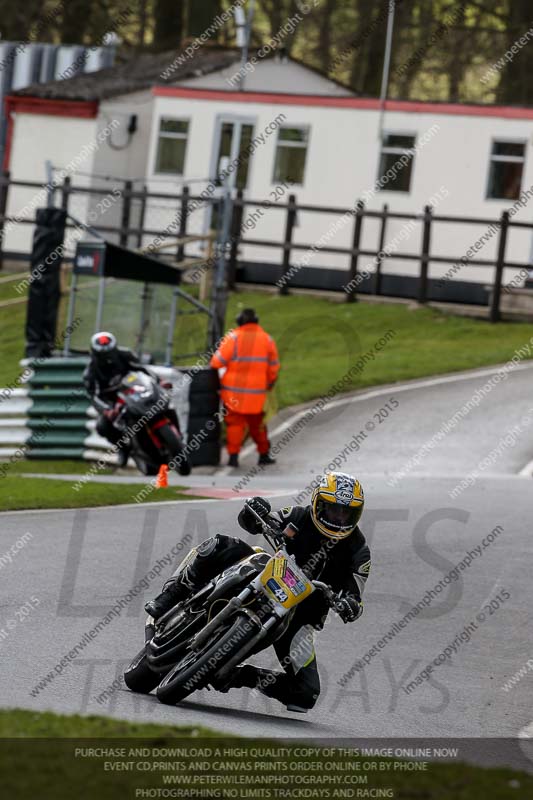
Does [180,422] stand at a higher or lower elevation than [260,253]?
lower

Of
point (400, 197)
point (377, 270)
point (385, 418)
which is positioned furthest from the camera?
point (400, 197)

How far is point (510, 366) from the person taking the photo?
79.6ft

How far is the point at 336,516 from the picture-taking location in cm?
786

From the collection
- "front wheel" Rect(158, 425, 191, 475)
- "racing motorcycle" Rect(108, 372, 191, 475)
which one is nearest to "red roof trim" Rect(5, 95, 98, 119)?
"racing motorcycle" Rect(108, 372, 191, 475)

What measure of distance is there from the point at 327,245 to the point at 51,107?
877 cm

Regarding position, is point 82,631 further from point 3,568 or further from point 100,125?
point 100,125

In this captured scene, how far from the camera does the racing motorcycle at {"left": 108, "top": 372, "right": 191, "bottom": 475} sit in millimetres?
17094

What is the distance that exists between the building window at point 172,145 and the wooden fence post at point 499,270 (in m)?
9.37

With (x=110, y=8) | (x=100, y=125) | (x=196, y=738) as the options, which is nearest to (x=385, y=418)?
(x=196, y=738)

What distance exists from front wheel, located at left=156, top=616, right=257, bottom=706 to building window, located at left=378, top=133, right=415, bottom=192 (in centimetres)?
2521

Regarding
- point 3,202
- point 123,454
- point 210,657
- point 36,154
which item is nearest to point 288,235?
point 3,202

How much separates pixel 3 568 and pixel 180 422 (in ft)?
26.4

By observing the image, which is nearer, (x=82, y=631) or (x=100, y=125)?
(x=82, y=631)

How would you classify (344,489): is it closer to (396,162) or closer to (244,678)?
(244,678)
